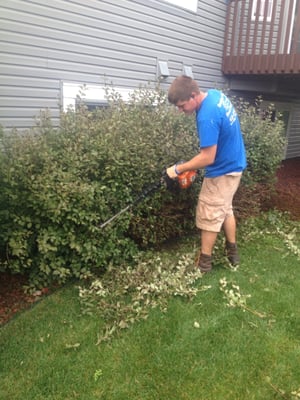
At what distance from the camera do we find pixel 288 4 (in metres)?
8.11

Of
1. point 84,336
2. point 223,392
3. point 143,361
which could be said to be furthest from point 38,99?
point 223,392

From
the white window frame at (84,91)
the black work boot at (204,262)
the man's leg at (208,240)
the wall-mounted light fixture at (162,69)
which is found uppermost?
the wall-mounted light fixture at (162,69)

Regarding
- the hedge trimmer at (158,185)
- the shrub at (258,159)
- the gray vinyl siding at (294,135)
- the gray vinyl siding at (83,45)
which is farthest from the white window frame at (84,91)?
the gray vinyl siding at (294,135)

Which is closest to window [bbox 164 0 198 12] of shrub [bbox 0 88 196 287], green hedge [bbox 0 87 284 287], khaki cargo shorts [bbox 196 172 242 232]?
green hedge [bbox 0 87 284 287]

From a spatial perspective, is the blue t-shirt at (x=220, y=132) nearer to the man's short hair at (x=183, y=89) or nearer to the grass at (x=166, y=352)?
the man's short hair at (x=183, y=89)

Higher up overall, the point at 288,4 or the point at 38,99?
the point at 288,4

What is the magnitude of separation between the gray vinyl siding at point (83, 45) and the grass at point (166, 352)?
9.57 feet

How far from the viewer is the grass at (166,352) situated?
94.7 inches

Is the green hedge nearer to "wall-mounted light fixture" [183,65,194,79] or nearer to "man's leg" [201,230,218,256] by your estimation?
"man's leg" [201,230,218,256]

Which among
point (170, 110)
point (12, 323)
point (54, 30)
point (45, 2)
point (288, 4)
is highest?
point (288, 4)

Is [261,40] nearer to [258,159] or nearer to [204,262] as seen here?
[258,159]

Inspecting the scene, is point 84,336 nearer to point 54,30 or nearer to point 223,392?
point 223,392

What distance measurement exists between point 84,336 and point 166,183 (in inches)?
64.6

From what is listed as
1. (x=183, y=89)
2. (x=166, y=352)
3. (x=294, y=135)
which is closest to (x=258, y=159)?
(x=183, y=89)
